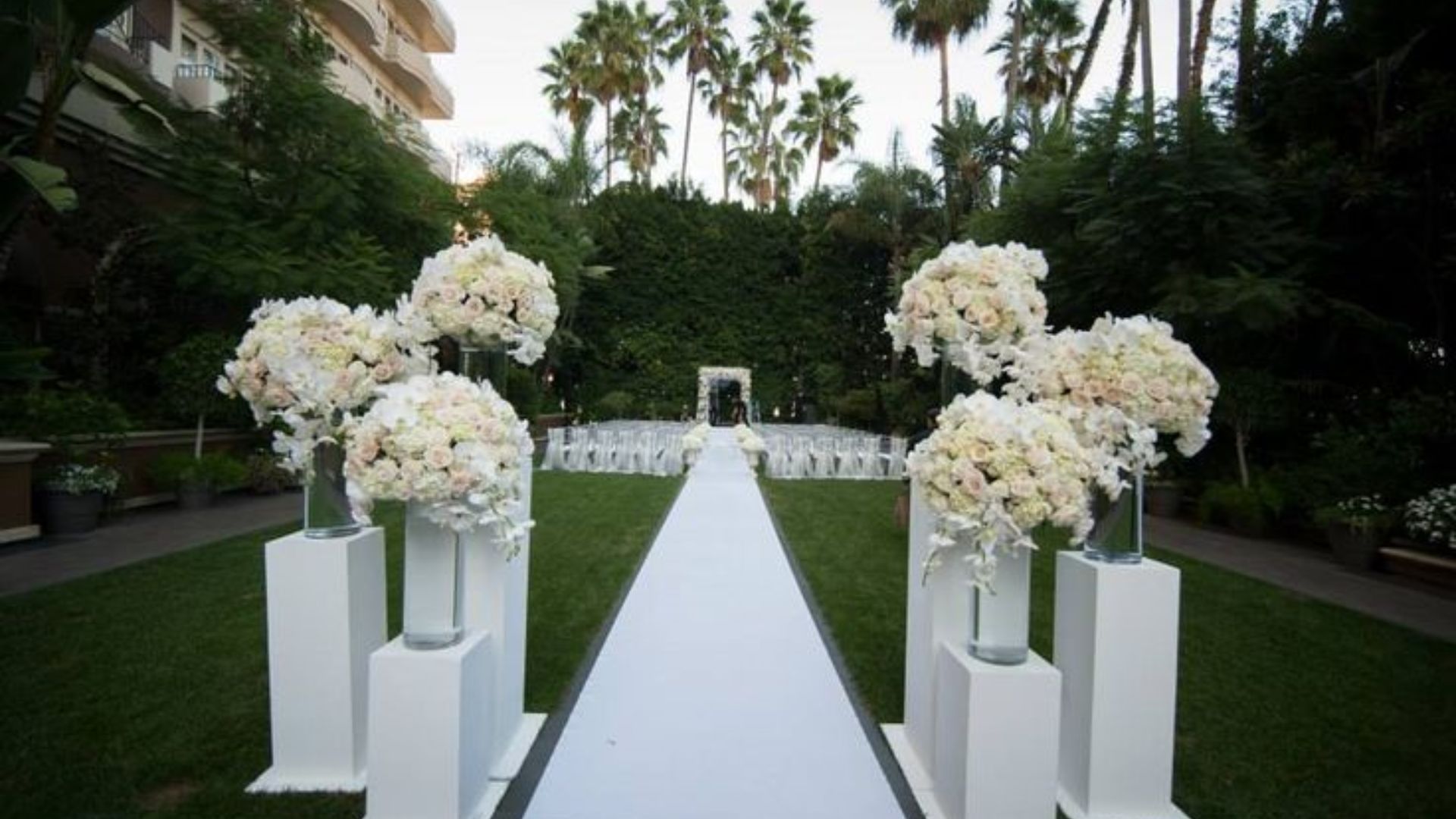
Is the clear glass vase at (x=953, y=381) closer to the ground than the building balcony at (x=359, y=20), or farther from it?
closer to the ground

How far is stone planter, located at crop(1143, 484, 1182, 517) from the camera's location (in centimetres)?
1150

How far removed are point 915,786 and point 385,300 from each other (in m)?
10.5

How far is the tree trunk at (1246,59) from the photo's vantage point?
12383 millimetres

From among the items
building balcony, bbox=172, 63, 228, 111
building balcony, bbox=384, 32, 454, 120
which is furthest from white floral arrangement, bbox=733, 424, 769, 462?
building balcony, bbox=384, 32, 454, 120

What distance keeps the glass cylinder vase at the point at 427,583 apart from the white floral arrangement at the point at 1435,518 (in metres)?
8.60

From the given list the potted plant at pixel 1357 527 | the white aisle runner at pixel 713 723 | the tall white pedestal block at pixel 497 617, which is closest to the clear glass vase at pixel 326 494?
the tall white pedestal block at pixel 497 617

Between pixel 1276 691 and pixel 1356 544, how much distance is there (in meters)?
5.08

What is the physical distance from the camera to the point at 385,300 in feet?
37.3

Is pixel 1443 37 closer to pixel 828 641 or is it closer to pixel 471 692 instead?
pixel 828 641

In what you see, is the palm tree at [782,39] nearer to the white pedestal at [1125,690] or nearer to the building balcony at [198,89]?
the building balcony at [198,89]

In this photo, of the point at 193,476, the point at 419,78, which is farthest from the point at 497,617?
the point at 419,78

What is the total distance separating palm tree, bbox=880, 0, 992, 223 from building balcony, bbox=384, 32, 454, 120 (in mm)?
14250

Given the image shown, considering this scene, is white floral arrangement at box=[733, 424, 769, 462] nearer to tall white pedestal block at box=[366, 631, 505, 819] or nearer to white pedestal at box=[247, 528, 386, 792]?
white pedestal at box=[247, 528, 386, 792]

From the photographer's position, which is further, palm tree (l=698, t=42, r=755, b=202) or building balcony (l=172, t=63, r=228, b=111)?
palm tree (l=698, t=42, r=755, b=202)
